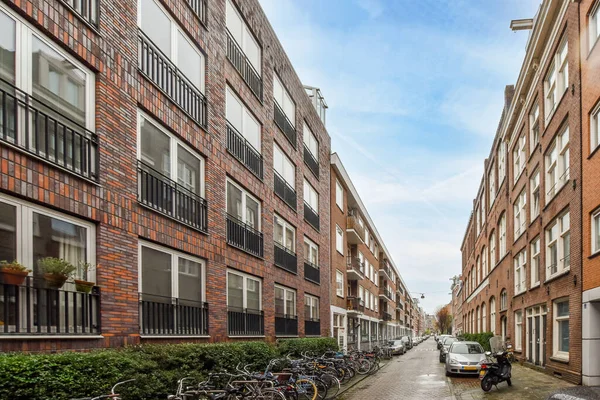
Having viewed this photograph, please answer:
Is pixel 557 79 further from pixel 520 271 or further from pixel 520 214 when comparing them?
pixel 520 271

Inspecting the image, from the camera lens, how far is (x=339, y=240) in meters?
35.3

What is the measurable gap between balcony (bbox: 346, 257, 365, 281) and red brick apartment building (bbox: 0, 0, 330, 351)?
1571 cm

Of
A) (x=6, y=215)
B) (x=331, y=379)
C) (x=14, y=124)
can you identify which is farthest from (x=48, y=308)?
(x=331, y=379)

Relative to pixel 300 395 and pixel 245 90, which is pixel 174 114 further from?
pixel 300 395

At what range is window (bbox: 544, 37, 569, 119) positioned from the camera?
19578mm

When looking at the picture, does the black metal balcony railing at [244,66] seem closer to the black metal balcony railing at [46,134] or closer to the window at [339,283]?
the black metal balcony railing at [46,134]

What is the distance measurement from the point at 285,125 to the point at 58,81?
14917mm

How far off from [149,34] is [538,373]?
59.9ft

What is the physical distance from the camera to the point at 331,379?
50.7 ft

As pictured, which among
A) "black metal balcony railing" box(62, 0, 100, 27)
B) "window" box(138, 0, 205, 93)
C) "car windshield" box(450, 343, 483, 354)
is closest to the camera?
"black metal balcony railing" box(62, 0, 100, 27)

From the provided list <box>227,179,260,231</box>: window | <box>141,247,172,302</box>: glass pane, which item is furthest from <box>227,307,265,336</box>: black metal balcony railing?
<box>141,247,172,302</box>: glass pane

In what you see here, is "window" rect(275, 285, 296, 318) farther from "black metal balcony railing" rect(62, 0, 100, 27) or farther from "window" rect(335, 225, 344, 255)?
"black metal balcony railing" rect(62, 0, 100, 27)

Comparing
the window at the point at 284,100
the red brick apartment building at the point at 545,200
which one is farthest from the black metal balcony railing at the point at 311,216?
the red brick apartment building at the point at 545,200

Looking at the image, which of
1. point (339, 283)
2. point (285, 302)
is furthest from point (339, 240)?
point (285, 302)
